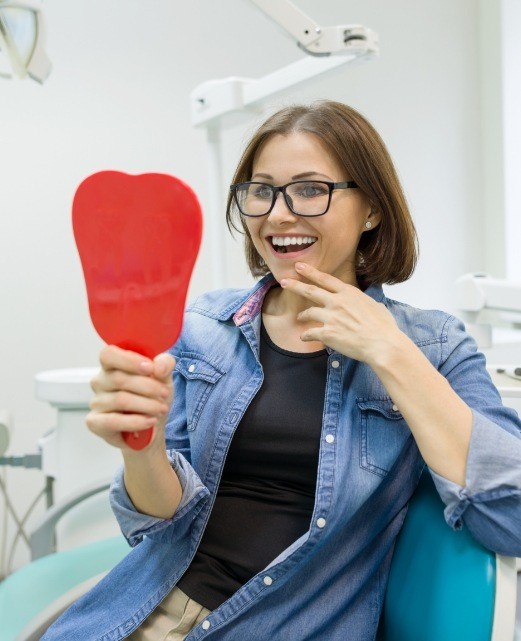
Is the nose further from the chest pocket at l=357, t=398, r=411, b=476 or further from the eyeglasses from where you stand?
the chest pocket at l=357, t=398, r=411, b=476

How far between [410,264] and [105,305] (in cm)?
62

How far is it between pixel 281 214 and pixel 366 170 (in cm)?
16

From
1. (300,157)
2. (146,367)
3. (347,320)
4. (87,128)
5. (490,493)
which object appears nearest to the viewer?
(146,367)

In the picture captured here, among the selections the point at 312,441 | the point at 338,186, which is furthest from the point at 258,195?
the point at 312,441

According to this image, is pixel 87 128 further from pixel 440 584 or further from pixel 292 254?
pixel 440 584

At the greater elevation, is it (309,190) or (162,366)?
(309,190)

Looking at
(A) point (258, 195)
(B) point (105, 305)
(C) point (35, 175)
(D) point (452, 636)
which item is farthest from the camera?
(C) point (35, 175)

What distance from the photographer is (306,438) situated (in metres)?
1.14

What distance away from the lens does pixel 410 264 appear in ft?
4.30

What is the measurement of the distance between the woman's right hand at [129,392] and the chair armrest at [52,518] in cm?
96

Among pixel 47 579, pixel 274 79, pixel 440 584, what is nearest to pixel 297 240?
pixel 440 584

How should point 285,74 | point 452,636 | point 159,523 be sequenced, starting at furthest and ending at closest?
point 285,74, point 159,523, point 452,636

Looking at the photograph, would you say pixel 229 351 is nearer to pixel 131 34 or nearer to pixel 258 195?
pixel 258 195

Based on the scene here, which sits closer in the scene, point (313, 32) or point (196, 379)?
point (196, 379)
